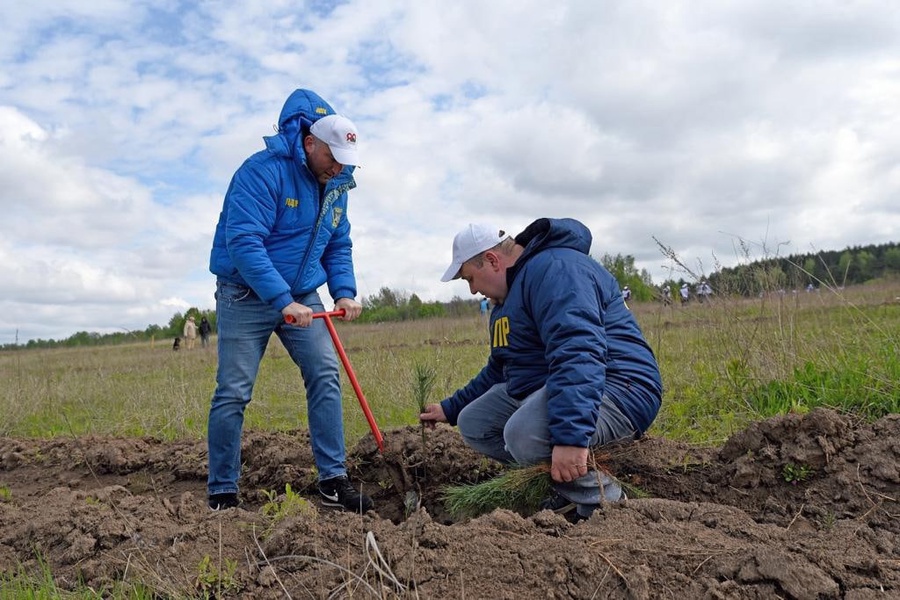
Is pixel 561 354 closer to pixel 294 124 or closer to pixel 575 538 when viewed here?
pixel 575 538

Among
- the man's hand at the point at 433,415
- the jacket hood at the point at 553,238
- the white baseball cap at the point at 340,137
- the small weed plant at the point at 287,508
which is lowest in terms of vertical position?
the small weed plant at the point at 287,508

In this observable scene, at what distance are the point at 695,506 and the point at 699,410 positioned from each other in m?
2.40

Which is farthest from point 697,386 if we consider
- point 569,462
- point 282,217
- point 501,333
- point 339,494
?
Answer: point 282,217

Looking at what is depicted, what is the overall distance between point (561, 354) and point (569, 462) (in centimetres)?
43

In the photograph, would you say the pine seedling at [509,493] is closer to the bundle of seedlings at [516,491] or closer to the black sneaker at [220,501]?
the bundle of seedlings at [516,491]

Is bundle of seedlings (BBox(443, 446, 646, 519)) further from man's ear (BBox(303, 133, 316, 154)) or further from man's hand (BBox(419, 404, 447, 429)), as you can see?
man's ear (BBox(303, 133, 316, 154))

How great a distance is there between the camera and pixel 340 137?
3436 millimetres

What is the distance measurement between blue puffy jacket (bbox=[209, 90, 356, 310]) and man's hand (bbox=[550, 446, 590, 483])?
58.2 inches

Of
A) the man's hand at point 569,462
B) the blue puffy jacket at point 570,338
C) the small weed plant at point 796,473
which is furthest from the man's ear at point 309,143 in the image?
the small weed plant at point 796,473

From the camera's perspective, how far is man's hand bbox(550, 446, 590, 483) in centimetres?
277

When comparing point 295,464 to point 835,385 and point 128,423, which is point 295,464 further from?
point 835,385

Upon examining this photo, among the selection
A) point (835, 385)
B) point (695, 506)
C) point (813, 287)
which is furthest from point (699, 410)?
point (695, 506)

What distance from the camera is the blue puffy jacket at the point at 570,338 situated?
9.09 feet

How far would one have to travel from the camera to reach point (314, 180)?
3.69 metres
